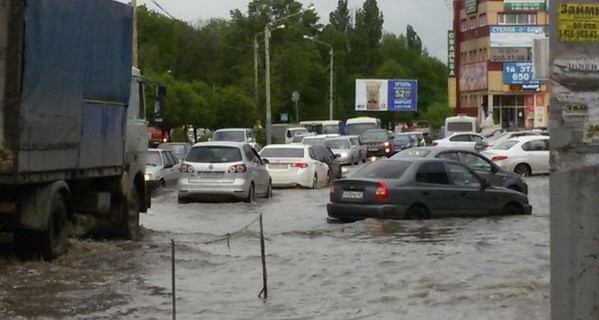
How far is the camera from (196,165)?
1118 inches

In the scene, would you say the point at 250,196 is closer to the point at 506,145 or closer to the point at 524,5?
the point at 506,145

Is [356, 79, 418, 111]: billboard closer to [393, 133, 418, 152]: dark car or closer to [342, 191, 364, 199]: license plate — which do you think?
[393, 133, 418, 152]: dark car

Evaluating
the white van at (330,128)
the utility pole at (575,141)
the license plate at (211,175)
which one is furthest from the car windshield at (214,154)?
the white van at (330,128)

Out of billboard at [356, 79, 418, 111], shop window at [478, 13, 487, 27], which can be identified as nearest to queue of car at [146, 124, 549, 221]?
shop window at [478, 13, 487, 27]

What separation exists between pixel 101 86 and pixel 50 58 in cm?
241

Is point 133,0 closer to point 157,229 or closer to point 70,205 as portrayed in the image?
point 157,229

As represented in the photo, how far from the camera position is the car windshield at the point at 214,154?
28.5 m

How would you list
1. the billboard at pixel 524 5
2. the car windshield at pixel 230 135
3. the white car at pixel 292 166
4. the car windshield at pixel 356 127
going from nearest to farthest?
the white car at pixel 292 166 < the car windshield at pixel 230 135 < the car windshield at pixel 356 127 < the billboard at pixel 524 5

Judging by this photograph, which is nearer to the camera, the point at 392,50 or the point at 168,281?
the point at 168,281

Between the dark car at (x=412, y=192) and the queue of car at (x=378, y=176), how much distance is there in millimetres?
17

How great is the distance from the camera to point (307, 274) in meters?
15.2

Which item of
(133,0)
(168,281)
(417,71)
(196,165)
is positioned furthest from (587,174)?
(417,71)

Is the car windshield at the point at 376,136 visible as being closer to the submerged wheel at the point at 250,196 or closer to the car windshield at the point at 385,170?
the submerged wheel at the point at 250,196

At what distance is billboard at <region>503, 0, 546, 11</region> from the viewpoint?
317 ft
